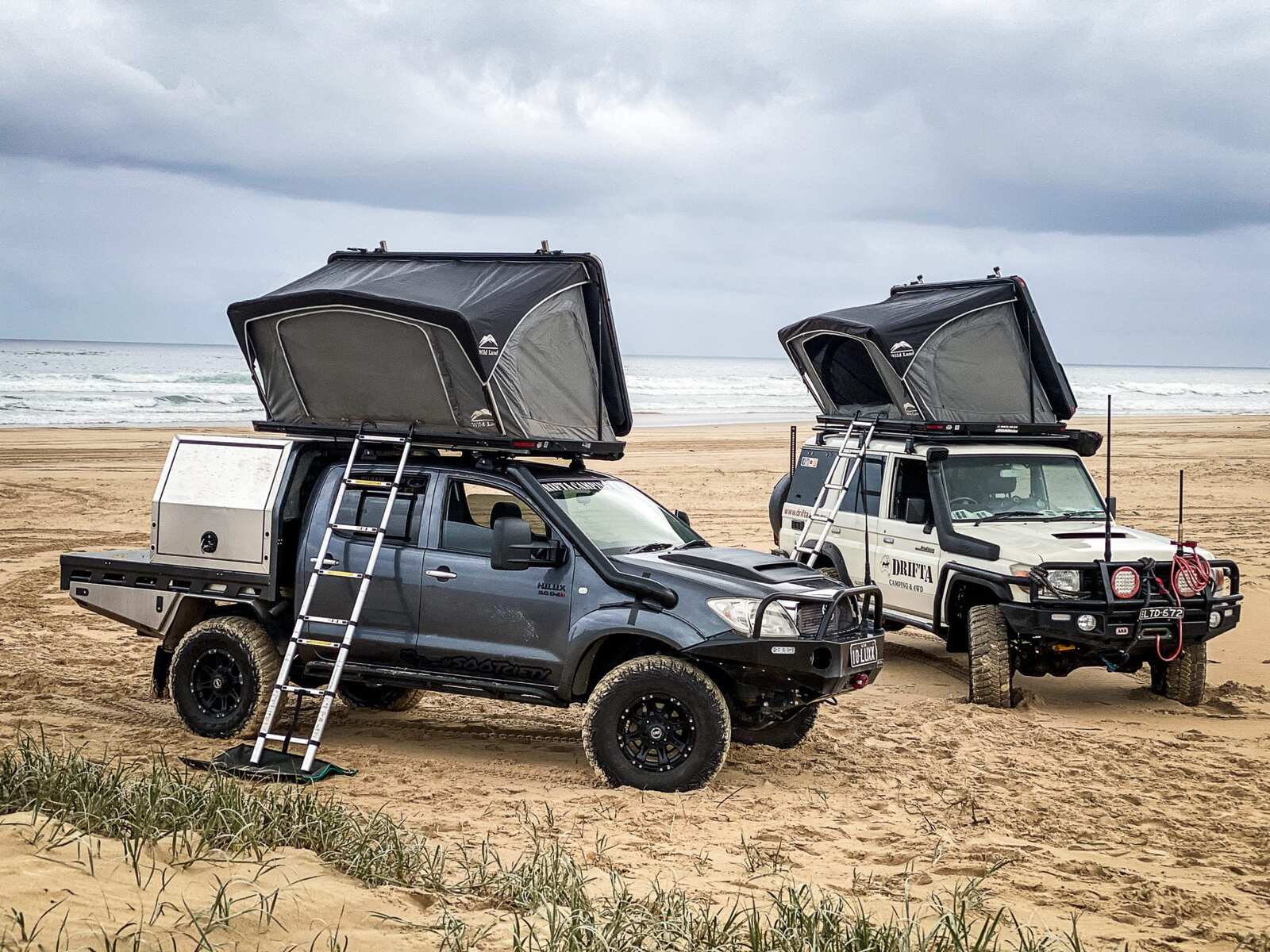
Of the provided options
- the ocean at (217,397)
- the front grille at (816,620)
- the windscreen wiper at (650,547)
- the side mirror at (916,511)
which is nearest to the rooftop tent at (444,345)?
the windscreen wiper at (650,547)

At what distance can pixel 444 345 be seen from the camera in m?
7.97

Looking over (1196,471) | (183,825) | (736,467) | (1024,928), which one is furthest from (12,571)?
(1196,471)

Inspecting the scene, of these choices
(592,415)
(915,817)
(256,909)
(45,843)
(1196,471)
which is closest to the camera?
(256,909)

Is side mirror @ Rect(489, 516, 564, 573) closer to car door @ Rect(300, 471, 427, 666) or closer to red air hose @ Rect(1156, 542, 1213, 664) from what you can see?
car door @ Rect(300, 471, 427, 666)

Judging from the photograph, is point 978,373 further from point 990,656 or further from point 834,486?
point 990,656

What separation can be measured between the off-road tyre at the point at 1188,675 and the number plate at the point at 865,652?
327cm

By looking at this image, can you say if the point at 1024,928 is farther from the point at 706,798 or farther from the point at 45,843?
the point at 45,843

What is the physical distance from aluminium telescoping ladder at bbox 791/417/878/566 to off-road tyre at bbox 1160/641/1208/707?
9.95ft

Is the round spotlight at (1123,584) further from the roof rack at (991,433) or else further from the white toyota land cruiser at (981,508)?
the roof rack at (991,433)

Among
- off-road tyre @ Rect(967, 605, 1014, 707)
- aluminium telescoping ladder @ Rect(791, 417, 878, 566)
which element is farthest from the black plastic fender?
aluminium telescoping ladder @ Rect(791, 417, 878, 566)

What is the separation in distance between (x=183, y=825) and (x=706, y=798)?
2.79 m

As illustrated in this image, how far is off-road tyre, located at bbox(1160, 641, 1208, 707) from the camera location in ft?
31.3

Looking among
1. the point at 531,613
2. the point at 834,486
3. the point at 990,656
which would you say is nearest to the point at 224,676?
the point at 531,613

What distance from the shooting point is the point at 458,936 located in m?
4.62
